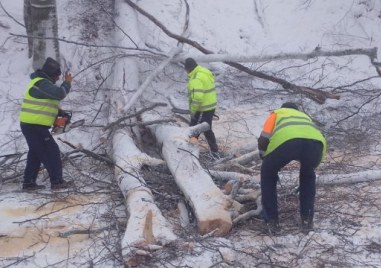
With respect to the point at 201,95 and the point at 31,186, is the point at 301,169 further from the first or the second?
the point at 31,186

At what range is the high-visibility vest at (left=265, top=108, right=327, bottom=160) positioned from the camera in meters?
5.09

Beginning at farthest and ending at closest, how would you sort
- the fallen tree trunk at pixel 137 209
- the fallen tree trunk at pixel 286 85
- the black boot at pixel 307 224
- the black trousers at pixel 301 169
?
the fallen tree trunk at pixel 286 85 → the black boot at pixel 307 224 → the black trousers at pixel 301 169 → the fallen tree trunk at pixel 137 209

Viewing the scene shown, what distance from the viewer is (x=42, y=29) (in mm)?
9281

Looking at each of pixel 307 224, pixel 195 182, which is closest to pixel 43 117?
pixel 195 182

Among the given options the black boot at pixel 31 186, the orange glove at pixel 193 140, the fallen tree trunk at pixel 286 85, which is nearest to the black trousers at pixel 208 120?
the orange glove at pixel 193 140

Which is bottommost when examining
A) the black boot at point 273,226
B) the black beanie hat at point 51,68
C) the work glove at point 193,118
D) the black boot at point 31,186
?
the black boot at point 31,186

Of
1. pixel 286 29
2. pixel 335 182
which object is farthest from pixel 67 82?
pixel 286 29

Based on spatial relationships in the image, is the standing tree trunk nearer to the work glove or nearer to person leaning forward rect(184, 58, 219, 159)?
person leaning forward rect(184, 58, 219, 159)

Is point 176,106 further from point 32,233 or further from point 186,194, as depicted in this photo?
point 32,233

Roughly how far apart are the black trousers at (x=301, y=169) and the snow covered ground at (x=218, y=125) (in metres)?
0.28

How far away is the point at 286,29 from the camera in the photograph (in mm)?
12930

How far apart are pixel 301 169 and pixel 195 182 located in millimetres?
1342

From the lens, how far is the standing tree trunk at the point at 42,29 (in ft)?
29.8

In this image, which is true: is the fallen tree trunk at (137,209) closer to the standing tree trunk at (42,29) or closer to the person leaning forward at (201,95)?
the person leaning forward at (201,95)
